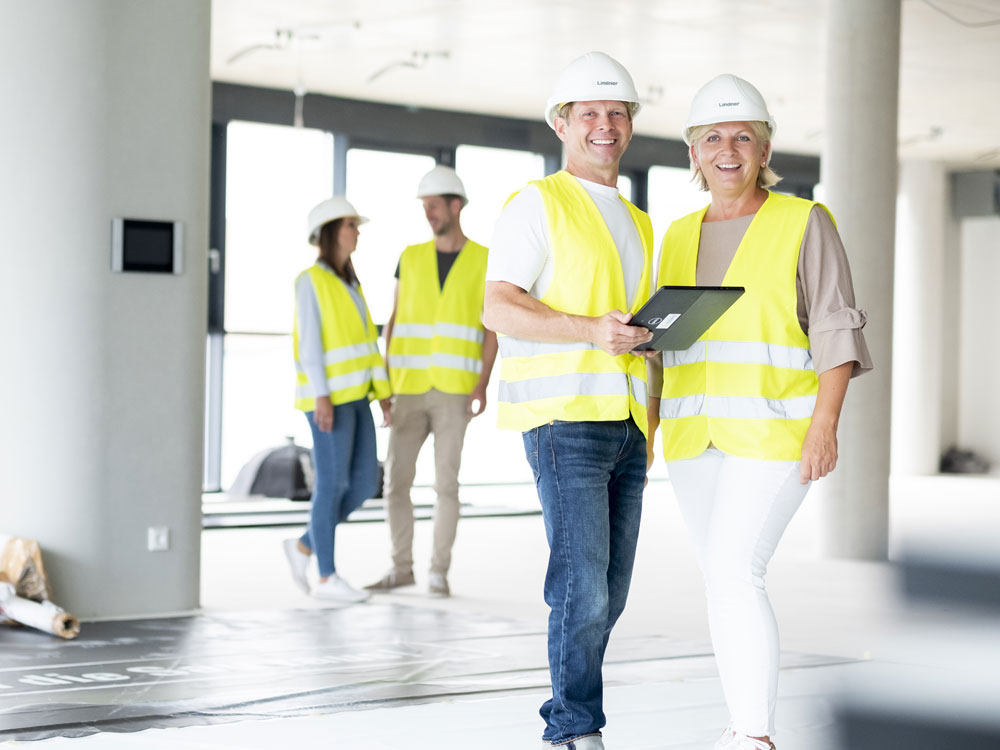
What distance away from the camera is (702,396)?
9.89 feet

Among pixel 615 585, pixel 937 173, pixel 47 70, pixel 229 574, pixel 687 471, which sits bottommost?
pixel 229 574

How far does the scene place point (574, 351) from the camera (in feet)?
9.62

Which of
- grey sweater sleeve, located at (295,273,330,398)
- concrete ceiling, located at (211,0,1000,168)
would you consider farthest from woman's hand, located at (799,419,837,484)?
concrete ceiling, located at (211,0,1000,168)

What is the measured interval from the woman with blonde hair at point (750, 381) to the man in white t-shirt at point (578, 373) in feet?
0.46

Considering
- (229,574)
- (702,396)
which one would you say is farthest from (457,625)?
(702,396)

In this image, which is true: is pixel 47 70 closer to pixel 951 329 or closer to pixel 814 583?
pixel 814 583

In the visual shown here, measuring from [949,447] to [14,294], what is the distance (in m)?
11.9

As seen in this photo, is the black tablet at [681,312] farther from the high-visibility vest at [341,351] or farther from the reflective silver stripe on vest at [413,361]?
the reflective silver stripe on vest at [413,361]

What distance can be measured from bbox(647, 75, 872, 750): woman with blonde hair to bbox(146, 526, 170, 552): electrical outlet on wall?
8.64 ft

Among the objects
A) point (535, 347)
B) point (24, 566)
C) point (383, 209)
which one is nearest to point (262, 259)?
point (383, 209)

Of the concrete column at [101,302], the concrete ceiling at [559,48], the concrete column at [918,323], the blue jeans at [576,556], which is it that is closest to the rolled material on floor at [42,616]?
the concrete column at [101,302]

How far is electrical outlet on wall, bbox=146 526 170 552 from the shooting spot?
5.12 meters

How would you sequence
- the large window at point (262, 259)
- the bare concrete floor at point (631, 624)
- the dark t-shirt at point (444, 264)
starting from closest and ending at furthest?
the bare concrete floor at point (631, 624)
the dark t-shirt at point (444, 264)
the large window at point (262, 259)

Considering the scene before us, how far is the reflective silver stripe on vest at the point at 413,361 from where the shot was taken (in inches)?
232
